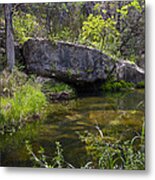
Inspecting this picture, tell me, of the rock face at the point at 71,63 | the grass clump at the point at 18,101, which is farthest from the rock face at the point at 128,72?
the grass clump at the point at 18,101

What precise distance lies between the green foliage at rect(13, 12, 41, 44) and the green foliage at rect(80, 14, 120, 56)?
0.84 feet

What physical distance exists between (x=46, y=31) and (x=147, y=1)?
537 millimetres

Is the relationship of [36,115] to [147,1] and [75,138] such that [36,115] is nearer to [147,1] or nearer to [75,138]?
[75,138]

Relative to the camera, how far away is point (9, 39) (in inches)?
96.8

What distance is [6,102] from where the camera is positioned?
2.46m

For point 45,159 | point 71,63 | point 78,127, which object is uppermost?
point 71,63

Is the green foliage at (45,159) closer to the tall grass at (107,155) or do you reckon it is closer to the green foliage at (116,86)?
the tall grass at (107,155)

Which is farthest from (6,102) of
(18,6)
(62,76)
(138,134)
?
(138,134)

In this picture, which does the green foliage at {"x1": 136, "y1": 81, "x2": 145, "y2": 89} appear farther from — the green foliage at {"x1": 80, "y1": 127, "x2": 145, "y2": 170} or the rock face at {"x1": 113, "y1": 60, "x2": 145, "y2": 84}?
the green foliage at {"x1": 80, "y1": 127, "x2": 145, "y2": 170}

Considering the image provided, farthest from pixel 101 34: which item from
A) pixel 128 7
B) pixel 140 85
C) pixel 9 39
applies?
pixel 9 39

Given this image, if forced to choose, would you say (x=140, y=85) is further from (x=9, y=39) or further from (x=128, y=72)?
(x=9, y=39)

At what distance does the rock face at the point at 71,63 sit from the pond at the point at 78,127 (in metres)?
0.11

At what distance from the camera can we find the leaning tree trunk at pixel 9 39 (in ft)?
8.05

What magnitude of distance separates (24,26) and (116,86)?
1.88ft
